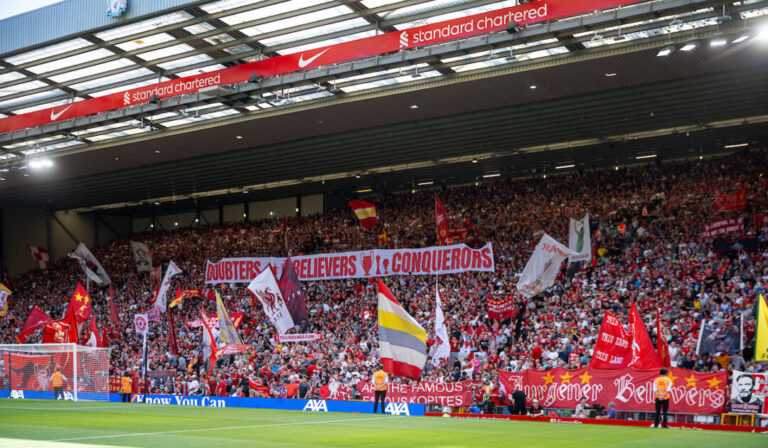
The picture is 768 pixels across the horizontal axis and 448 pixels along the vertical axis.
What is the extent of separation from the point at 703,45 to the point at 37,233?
45825 millimetres

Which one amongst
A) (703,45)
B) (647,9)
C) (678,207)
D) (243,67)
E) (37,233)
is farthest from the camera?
(37,233)

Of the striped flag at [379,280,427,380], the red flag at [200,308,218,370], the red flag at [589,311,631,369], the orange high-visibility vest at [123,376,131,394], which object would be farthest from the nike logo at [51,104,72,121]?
the red flag at [589,311,631,369]

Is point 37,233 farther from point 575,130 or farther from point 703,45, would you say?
point 703,45

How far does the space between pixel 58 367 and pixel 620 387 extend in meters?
22.4

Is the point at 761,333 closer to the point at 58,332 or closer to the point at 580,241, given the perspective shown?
the point at 580,241

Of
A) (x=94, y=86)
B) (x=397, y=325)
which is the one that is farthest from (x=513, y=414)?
(x=94, y=86)

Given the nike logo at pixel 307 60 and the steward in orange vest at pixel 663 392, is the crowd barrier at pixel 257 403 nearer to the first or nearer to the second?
the steward in orange vest at pixel 663 392

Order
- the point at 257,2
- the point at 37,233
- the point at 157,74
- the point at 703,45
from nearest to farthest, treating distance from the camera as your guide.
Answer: the point at 703,45 → the point at 257,2 → the point at 157,74 → the point at 37,233

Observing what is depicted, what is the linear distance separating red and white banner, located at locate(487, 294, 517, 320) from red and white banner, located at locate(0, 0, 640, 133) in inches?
441

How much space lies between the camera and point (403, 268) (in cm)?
3503

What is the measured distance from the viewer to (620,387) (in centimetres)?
2055

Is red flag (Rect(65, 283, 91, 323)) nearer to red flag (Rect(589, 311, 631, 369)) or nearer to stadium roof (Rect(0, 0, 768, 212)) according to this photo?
stadium roof (Rect(0, 0, 768, 212))

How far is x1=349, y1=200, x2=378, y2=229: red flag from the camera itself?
129 feet

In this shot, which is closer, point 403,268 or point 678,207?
point 678,207
